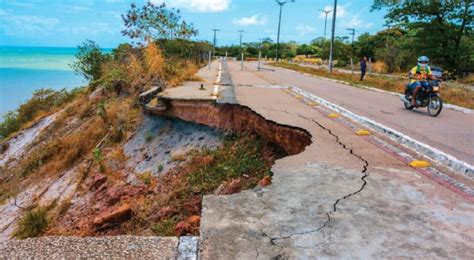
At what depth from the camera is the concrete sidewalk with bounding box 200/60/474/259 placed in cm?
315

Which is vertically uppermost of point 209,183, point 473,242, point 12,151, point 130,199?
point 473,242

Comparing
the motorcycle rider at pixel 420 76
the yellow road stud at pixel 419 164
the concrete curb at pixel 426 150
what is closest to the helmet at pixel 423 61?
the motorcycle rider at pixel 420 76

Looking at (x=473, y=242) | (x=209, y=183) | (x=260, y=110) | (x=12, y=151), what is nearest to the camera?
(x=473, y=242)

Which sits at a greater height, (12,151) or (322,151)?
(322,151)

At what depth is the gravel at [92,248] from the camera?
300 centimetres

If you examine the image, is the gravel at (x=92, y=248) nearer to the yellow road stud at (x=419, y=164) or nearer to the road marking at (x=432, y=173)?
the road marking at (x=432, y=173)

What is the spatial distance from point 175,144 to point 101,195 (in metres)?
2.35

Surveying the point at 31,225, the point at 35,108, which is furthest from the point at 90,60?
the point at 31,225

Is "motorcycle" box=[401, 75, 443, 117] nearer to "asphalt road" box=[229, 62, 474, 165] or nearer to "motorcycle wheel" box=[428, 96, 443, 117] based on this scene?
→ "motorcycle wheel" box=[428, 96, 443, 117]

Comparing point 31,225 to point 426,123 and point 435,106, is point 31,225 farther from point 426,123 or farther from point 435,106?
point 435,106

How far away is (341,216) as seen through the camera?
378cm

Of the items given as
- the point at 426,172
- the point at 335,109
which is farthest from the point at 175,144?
the point at 426,172

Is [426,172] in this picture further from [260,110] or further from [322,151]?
[260,110]

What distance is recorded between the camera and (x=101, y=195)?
9.08m
